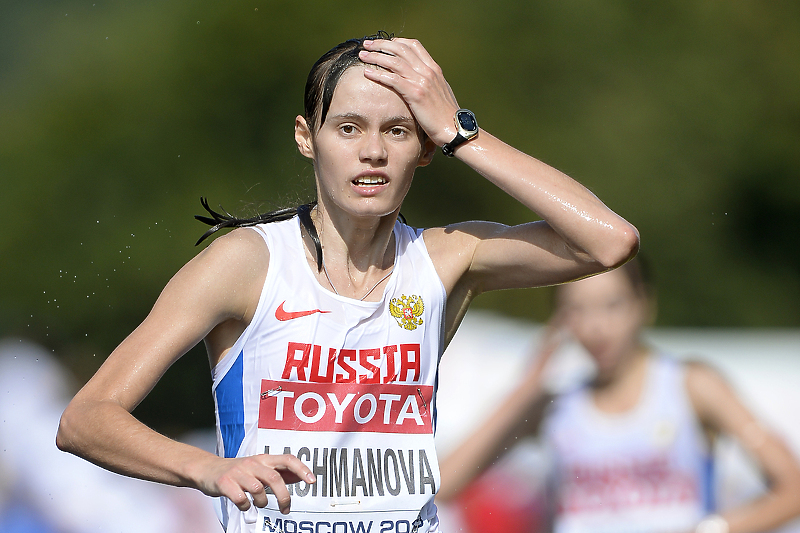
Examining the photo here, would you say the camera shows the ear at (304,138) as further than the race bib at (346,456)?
Yes

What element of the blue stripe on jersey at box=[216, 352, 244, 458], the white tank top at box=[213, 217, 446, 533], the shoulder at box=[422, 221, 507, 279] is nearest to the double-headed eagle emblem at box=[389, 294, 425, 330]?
the white tank top at box=[213, 217, 446, 533]

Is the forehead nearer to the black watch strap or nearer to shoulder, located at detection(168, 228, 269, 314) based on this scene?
the black watch strap

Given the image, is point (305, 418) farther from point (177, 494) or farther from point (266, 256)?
point (177, 494)

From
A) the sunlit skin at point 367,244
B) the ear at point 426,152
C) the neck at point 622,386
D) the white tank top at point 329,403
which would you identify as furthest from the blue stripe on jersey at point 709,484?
the ear at point 426,152

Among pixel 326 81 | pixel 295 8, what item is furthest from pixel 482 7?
→ pixel 326 81

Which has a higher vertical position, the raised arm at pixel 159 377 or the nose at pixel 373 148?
the nose at pixel 373 148

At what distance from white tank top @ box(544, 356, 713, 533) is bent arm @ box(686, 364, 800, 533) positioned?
0.12m

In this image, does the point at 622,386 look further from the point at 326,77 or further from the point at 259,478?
the point at 259,478

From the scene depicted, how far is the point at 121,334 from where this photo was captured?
20.8 ft

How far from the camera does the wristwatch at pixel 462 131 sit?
254cm

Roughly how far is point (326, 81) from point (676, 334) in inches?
141

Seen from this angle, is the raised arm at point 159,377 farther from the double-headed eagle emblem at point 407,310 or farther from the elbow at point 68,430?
the double-headed eagle emblem at point 407,310

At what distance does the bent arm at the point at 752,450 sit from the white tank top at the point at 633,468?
12 centimetres

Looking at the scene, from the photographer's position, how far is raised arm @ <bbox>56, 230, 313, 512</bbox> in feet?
6.17
